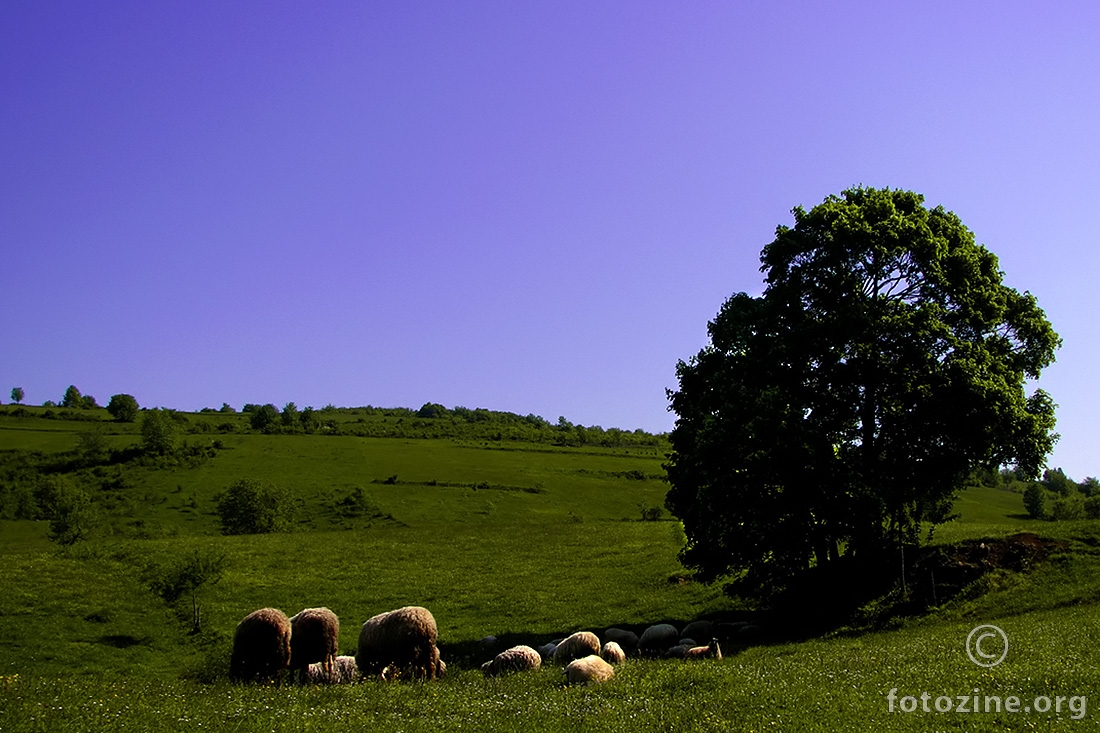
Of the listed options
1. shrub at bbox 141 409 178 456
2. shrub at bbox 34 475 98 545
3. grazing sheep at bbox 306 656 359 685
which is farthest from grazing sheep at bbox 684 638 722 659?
shrub at bbox 141 409 178 456

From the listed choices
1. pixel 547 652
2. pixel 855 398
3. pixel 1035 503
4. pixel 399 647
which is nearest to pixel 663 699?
pixel 399 647

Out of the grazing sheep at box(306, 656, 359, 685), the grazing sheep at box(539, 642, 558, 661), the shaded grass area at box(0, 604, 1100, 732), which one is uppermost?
the shaded grass area at box(0, 604, 1100, 732)

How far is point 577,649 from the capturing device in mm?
24469

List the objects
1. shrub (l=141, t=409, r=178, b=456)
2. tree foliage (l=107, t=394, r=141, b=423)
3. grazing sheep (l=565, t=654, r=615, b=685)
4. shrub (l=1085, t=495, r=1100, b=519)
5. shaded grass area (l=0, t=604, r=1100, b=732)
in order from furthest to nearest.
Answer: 1. tree foliage (l=107, t=394, r=141, b=423)
2. shrub (l=141, t=409, r=178, b=456)
3. shrub (l=1085, t=495, r=1100, b=519)
4. grazing sheep (l=565, t=654, r=615, b=685)
5. shaded grass area (l=0, t=604, r=1100, b=732)

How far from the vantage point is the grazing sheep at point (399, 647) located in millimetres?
23141

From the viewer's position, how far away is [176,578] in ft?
129

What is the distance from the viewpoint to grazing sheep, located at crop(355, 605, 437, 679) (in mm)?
23141

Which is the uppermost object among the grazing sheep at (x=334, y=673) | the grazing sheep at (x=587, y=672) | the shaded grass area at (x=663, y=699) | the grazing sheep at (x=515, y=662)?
the shaded grass area at (x=663, y=699)

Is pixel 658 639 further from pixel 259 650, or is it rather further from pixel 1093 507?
pixel 1093 507

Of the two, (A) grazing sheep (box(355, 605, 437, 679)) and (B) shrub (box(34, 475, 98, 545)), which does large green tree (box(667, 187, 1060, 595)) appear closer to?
(A) grazing sheep (box(355, 605, 437, 679))

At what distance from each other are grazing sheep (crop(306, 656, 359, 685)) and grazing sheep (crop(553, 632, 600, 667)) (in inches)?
259

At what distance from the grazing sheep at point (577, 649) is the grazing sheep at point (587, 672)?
4.52 metres

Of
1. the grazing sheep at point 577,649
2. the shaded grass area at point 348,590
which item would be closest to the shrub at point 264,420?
the shaded grass area at point 348,590

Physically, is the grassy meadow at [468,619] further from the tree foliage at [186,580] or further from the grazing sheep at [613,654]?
the tree foliage at [186,580]
